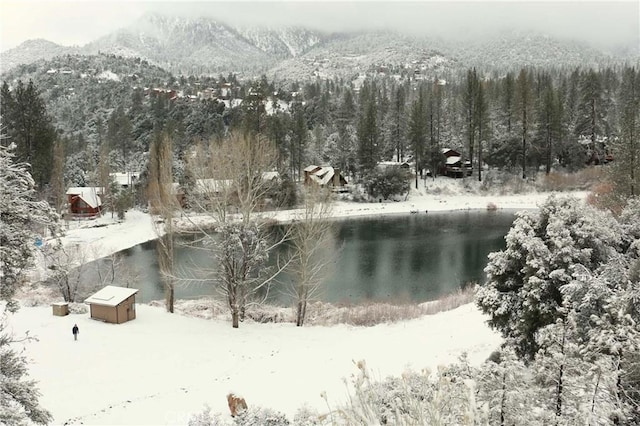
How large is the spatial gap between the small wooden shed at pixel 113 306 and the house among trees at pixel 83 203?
86.1ft

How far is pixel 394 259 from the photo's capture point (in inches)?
1174

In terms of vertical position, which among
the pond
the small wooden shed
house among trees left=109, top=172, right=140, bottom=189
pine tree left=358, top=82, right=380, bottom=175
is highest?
pine tree left=358, top=82, right=380, bottom=175

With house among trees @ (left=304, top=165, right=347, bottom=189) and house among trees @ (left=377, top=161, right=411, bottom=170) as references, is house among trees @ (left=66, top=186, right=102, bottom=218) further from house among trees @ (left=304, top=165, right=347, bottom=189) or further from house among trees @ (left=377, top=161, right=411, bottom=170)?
house among trees @ (left=377, top=161, right=411, bottom=170)

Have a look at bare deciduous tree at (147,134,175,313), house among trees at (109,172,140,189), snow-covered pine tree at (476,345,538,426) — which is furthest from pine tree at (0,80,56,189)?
snow-covered pine tree at (476,345,538,426)

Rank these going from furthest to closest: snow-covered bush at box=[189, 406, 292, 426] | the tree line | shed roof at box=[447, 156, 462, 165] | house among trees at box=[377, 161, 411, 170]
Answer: shed roof at box=[447, 156, 462, 165]
the tree line
house among trees at box=[377, 161, 411, 170]
snow-covered bush at box=[189, 406, 292, 426]

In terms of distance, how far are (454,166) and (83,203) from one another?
1399 inches

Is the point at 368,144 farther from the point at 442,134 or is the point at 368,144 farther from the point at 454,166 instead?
the point at 442,134

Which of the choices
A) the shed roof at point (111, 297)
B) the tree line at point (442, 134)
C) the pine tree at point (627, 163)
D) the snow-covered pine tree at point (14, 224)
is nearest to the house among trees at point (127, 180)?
the tree line at point (442, 134)

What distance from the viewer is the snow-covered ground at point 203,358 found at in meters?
11.3

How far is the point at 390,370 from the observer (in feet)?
40.5

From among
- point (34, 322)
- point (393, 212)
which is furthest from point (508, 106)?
point (34, 322)

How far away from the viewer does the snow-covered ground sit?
1133cm

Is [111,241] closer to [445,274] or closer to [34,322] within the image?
[34,322]

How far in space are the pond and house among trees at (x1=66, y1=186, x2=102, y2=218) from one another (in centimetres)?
1000
